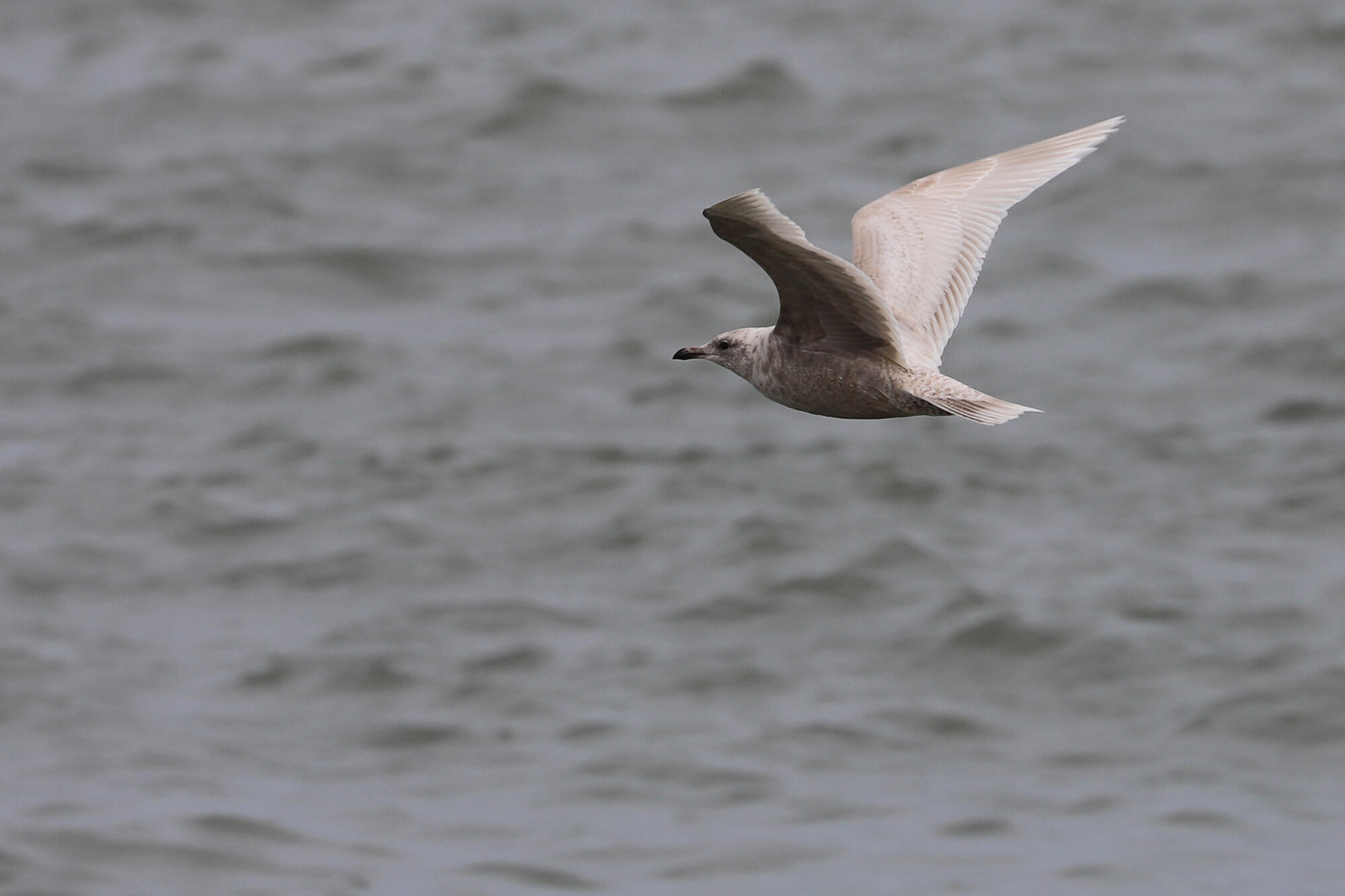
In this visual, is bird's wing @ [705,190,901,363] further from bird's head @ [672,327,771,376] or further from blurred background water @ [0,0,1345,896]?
blurred background water @ [0,0,1345,896]

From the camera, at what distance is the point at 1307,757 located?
1448cm

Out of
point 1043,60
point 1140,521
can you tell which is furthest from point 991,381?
point 1043,60

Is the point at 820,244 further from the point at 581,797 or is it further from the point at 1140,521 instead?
the point at 581,797

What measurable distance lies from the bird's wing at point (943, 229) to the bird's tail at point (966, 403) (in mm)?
622

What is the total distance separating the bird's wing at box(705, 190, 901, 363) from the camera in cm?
569

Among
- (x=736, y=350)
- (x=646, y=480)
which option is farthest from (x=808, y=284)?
(x=646, y=480)

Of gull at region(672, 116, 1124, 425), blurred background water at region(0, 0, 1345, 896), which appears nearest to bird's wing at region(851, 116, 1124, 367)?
gull at region(672, 116, 1124, 425)

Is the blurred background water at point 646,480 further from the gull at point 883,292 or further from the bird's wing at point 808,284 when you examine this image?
the bird's wing at point 808,284

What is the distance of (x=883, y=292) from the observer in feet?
24.5

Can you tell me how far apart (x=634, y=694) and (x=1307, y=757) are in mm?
4522

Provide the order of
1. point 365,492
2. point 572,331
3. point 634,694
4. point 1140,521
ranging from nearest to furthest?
point 634,694, point 1140,521, point 365,492, point 572,331

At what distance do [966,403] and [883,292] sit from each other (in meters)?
1.14

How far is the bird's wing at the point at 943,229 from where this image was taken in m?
7.48

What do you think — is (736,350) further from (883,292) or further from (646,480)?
(646,480)
